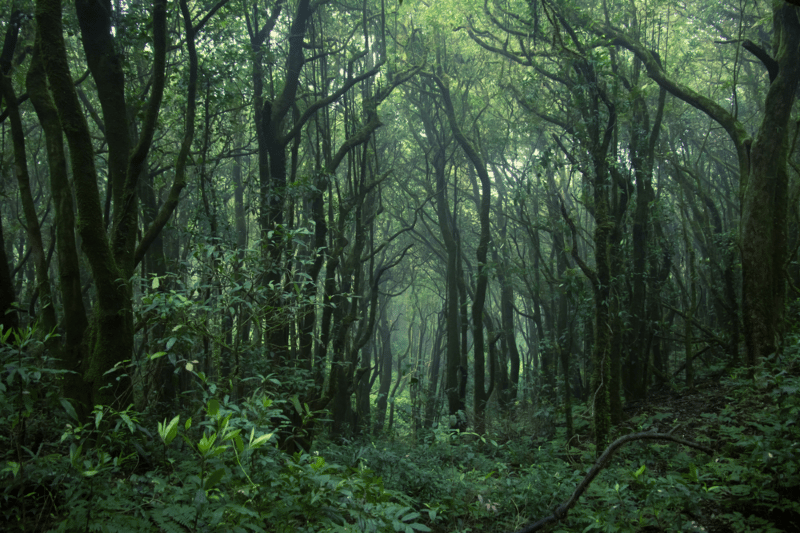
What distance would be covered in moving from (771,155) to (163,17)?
7.51m

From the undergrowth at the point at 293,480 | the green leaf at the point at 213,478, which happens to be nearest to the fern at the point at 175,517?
the undergrowth at the point at 293,480

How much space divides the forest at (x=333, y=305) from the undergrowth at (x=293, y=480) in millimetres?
28

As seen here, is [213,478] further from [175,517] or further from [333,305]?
[333,305]

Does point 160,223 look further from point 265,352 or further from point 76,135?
point 265,352

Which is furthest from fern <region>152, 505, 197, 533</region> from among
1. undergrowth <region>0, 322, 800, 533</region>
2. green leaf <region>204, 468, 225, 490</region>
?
green leaf <region>204, 468, 225, 490</region>

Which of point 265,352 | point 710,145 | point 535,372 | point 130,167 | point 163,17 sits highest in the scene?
point 710,145

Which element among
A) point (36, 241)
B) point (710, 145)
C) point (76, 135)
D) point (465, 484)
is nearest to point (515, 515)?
point (465, 484)

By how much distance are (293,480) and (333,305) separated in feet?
6.55

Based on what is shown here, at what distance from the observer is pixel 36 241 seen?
501 cm

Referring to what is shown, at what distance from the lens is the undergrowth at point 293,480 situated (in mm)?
2225

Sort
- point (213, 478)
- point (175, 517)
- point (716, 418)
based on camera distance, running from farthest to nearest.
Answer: point (716, 418)
point (175, 517)
point (213, 478)

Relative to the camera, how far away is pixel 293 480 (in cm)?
257

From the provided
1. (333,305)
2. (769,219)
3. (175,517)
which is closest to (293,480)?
(175,517)

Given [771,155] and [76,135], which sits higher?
[771,155]
